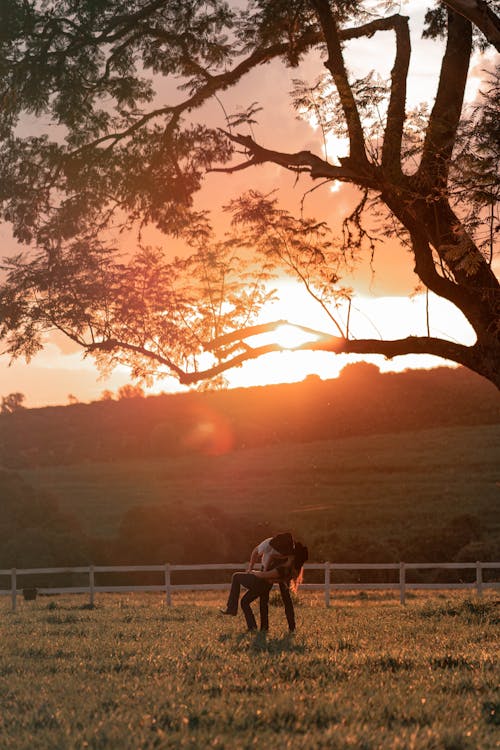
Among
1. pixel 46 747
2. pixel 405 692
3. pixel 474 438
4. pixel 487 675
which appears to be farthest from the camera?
pixel 474 438

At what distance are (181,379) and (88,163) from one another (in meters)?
4.94

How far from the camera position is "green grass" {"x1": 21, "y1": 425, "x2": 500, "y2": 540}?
207ft

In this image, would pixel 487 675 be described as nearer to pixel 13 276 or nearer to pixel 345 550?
pixel 13 276

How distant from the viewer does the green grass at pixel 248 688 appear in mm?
7445

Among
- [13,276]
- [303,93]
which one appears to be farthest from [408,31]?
[13,276]

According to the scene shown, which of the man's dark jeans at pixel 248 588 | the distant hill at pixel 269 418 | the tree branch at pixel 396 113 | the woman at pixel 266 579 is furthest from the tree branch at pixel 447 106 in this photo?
the distant hill at pixel 269 418

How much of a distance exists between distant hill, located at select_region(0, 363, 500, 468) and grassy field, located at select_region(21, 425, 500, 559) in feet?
11.1

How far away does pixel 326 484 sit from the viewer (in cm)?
7588

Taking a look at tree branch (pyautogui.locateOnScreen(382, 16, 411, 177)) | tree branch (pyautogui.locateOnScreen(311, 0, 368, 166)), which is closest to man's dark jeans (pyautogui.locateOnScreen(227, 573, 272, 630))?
tree branch (pyautogui.locateOnScreen(382, 16, 411, 177))

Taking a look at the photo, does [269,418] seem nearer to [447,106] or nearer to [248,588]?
[447,106]

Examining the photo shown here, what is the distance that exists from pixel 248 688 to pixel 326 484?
2624 inches

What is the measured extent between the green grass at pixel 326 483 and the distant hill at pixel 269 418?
11.8ft

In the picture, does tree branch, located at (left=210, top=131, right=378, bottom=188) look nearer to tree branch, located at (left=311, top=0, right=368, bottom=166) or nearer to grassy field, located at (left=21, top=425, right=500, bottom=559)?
tree branch, located at (left=311, top=0, right=368, bottom=166)

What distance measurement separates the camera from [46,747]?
713 cm
